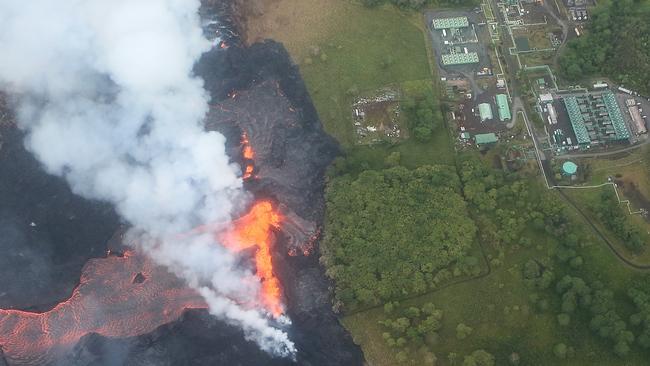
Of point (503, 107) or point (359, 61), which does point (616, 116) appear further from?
point (359, 61)

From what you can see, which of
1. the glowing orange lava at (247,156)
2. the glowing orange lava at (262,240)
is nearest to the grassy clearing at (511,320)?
the glowing orange lava at (262,240)

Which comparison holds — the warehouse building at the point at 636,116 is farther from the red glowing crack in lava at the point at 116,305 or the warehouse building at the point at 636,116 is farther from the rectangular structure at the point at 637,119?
the red glowing crack in lava at the point at 116,305

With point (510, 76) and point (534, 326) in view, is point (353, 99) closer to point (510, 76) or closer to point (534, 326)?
point (510, 76)

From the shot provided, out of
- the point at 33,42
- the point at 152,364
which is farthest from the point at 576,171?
the point at 33,42

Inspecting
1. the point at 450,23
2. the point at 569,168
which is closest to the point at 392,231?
the point at 569,168

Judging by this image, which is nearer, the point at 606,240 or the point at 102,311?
the point at 102,311

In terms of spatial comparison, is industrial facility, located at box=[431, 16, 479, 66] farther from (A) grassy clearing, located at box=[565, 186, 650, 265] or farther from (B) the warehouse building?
(A) grassy clearing, located at box=[565, 186, 650, 265]

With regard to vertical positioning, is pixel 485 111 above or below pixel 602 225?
above
